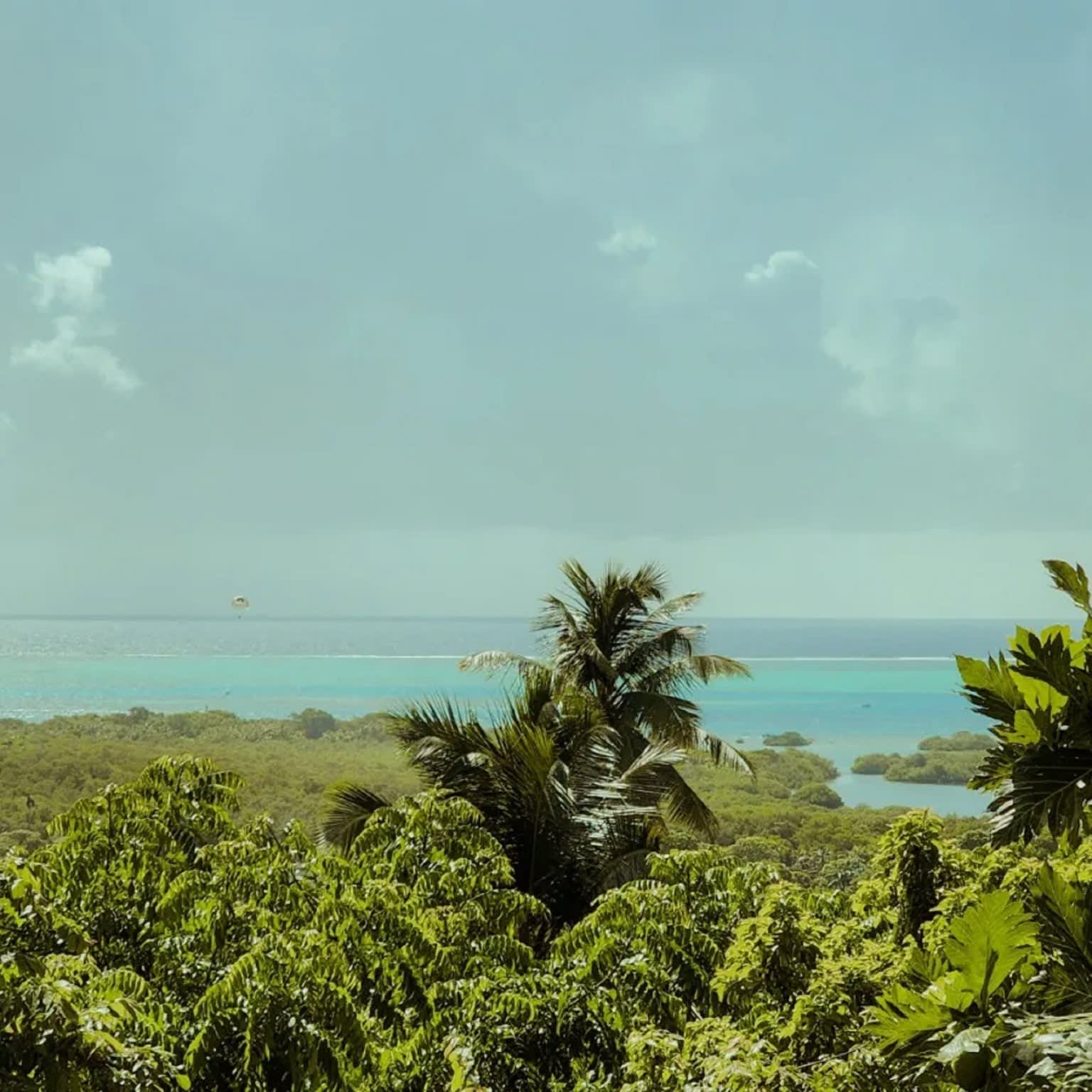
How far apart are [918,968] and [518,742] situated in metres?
9.29

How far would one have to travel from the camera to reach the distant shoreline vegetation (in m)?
43.5

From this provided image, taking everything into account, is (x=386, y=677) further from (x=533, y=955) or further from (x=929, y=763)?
(x=533, y=955)

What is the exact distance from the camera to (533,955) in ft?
18.7

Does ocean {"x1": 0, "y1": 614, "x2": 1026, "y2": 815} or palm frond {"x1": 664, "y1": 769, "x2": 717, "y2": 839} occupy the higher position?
palm frond {"x1": 664, "y1": 769, "x2": 717, "y2": 839}

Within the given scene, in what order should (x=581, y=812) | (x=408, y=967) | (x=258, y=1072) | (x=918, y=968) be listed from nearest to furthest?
(x=918, y=968), (x=258, y=1072), (x=408, y=967), (x=581, y=812)

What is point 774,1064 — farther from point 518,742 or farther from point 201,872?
point 518,742

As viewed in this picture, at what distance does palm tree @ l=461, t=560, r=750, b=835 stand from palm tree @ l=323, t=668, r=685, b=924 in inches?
58.8

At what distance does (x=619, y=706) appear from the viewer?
→ 46.7ft

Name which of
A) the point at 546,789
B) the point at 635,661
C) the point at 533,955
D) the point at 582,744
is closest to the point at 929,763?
the point at 635,661

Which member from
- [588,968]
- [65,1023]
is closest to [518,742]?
[588,968]

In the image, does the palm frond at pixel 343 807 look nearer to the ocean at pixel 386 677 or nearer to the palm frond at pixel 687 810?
the palm frond at pixel 687 810

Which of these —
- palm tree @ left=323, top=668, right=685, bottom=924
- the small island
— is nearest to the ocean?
the small island

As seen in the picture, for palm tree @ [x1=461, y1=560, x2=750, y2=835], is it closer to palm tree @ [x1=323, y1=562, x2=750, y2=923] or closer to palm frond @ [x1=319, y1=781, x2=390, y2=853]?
palm tree @ [x1=323, y1=562, x2=750, y2=923]

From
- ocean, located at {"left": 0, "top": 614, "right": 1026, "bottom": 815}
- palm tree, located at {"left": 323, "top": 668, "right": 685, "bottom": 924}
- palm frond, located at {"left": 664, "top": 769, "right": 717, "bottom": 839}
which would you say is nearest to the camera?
palm tree, located at {"left": 323, "top": 668, "right": 685, "bottom": 924}
